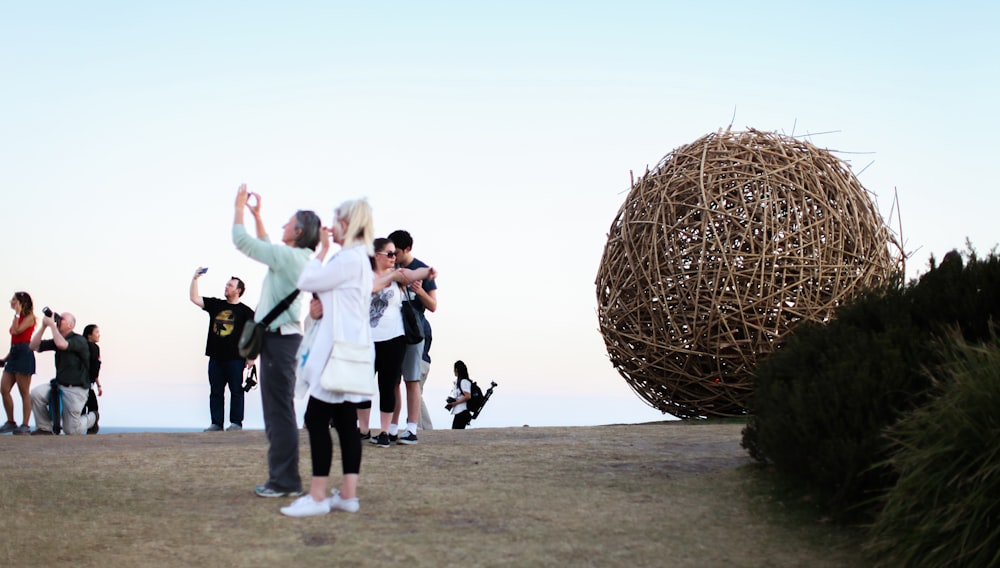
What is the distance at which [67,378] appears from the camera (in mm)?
12648

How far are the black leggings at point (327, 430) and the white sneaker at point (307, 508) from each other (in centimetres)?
25

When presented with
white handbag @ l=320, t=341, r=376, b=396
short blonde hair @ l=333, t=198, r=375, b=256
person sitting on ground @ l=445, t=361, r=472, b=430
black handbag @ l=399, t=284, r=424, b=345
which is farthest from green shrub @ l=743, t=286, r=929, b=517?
person sitting on ground @ l=445, t=361, r=472, b=430

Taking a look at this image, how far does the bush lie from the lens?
629cm

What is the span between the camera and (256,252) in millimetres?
6465

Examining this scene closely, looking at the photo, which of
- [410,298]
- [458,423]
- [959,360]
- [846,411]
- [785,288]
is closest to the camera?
[959,360]

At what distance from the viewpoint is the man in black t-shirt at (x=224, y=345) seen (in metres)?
12.0

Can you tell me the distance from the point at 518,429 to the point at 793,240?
156 inches

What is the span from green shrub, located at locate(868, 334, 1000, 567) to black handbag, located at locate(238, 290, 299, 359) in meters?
3.92

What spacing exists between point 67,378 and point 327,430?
781cm

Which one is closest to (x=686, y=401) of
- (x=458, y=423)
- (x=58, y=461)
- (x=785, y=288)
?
(x=785, y=288)

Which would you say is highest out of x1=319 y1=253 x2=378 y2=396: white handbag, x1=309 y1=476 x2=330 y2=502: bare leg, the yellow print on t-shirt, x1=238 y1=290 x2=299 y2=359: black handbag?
the yellow print on t-shirt

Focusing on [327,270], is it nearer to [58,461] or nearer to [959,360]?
[959,360]

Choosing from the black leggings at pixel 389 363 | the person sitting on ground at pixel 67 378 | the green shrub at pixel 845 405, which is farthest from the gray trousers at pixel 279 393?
the person sitting on ground at pixel 67 378

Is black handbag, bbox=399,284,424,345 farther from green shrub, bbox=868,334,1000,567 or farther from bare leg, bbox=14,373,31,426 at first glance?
bare leg, bbox=14,373,31,426
